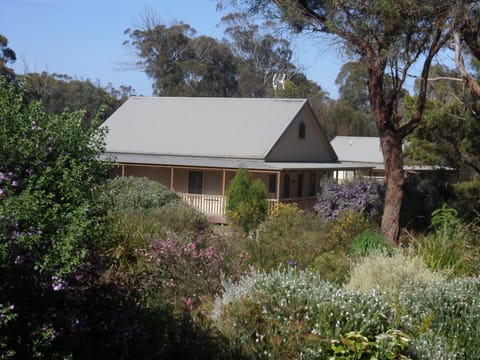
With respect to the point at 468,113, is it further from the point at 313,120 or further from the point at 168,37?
the point at 168,37

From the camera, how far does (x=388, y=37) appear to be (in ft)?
53.1

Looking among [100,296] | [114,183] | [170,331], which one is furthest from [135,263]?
[114,183]

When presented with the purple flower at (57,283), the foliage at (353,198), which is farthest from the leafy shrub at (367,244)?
the foliage at (353,198)

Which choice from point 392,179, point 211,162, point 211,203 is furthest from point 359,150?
point 392,179

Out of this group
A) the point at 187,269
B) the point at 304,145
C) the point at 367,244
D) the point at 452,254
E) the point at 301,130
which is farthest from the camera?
the point at 304,145

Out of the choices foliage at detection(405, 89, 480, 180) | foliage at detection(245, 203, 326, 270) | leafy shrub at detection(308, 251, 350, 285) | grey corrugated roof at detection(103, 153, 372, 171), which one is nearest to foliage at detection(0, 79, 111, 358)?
foliage at detection(245, 203, 326, 270)

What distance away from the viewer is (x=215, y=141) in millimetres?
34094

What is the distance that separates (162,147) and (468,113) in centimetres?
1482

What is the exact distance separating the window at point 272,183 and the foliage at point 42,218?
91.4ft

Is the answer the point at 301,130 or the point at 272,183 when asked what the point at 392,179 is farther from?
the point at 301,130

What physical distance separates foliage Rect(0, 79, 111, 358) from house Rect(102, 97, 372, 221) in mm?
24764

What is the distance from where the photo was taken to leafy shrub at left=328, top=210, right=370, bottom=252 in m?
14.3

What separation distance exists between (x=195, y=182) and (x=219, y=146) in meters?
2.07

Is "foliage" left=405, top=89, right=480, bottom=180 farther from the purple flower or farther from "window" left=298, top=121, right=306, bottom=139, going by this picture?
the purple flower
